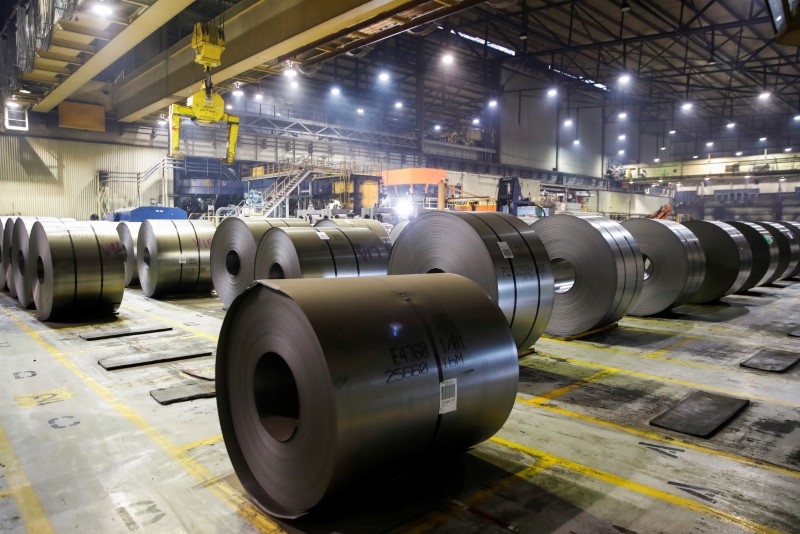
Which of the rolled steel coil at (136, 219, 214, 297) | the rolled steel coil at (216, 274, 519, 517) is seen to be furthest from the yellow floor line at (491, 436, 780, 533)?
the rolled steel coil at (136, 219, 214, 297)

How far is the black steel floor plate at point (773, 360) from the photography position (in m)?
5.43

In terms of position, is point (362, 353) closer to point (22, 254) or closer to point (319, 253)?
point (319, 253)

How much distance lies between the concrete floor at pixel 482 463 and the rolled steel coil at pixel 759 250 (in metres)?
6.15

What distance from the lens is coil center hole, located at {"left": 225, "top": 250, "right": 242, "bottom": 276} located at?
8.55m

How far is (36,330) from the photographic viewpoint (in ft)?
22.5

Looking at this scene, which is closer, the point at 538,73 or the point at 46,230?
the point at 46,230

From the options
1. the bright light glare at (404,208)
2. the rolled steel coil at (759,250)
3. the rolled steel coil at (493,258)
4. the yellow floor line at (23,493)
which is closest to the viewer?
the yellow floor line at (23,493)

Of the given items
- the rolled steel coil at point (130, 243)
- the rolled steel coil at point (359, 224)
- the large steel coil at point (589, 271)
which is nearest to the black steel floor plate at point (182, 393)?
the large steel coil at point (589, 271)

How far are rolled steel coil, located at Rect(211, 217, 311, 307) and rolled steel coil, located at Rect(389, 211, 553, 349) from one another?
3.04 meters

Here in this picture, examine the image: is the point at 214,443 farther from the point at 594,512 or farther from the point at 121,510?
the point at 594,512

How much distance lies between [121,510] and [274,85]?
2759 cm

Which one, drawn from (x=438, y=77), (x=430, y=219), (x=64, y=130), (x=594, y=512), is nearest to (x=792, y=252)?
(x=430, y=219)

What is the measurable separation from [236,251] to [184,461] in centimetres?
552

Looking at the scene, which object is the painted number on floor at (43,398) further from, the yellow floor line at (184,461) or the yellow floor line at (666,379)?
the yellow floor line at (666,379)
